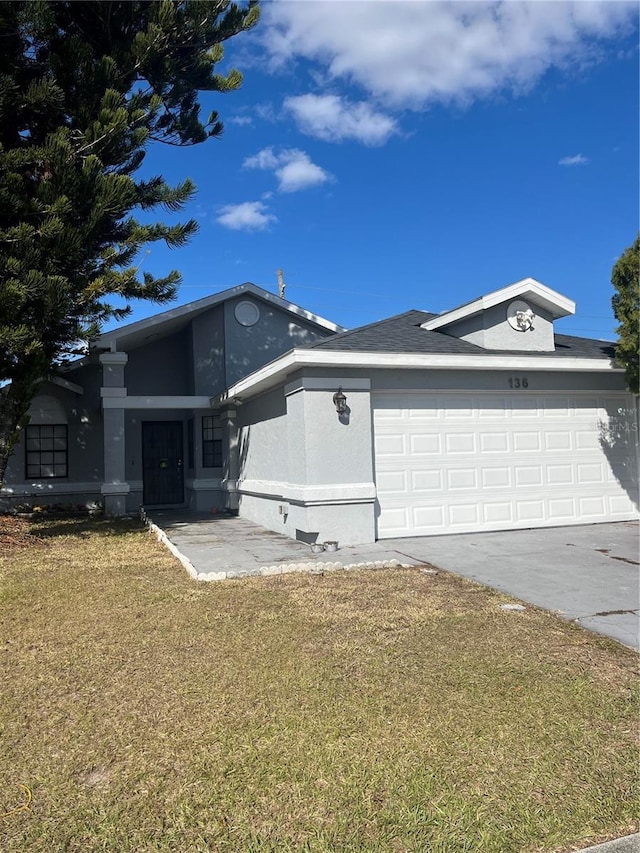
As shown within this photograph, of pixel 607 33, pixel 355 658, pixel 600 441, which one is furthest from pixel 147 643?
pixel 607 33

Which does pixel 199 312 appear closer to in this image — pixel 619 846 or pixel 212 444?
pixel 212 444

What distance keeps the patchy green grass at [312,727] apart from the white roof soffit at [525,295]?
6.10 metres

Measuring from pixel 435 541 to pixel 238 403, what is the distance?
613 centimetres

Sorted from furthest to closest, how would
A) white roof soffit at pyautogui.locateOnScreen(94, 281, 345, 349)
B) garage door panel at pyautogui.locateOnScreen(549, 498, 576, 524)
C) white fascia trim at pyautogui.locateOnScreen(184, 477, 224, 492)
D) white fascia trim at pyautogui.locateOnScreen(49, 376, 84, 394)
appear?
white fascia trim at pyautogui.locateOnScreen(49, 376, 84, 394) → white fascia trim at pyautogui.locateOnScreen(184, 477, 224, 492) → white roof soffit at pyautogui.locateOnScreen(94, 281, 345, 349) → garage door panel at pyautogui.locateOnScreen(549, 498, 576, 524)

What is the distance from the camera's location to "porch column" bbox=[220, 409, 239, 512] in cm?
1407

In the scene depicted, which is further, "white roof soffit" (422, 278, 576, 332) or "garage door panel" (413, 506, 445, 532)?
"white roof soffit" (422, 278, 576, 332)

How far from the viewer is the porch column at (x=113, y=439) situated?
13898 millimetres

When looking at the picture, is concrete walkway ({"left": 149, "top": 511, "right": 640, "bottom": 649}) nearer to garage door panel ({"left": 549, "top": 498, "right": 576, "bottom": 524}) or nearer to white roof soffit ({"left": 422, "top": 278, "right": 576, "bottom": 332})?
garage door panel ({"left": 549, "top": 498, "right": 576, "bottom": 524})

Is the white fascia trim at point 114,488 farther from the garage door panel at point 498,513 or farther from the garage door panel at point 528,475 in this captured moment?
the garage door panel at point 528,475

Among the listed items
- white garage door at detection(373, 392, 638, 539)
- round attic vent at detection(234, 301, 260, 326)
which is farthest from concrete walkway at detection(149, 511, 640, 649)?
round attic vent at detection(234, 301, 260, 326)

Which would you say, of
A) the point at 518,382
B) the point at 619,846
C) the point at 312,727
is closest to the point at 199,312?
the point at 518,382

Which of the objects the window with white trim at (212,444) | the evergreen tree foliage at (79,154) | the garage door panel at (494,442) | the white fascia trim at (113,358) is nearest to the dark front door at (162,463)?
the window with white trim at (212,444)

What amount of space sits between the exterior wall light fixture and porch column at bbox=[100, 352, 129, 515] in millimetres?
7167

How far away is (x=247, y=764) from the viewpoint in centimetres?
300
